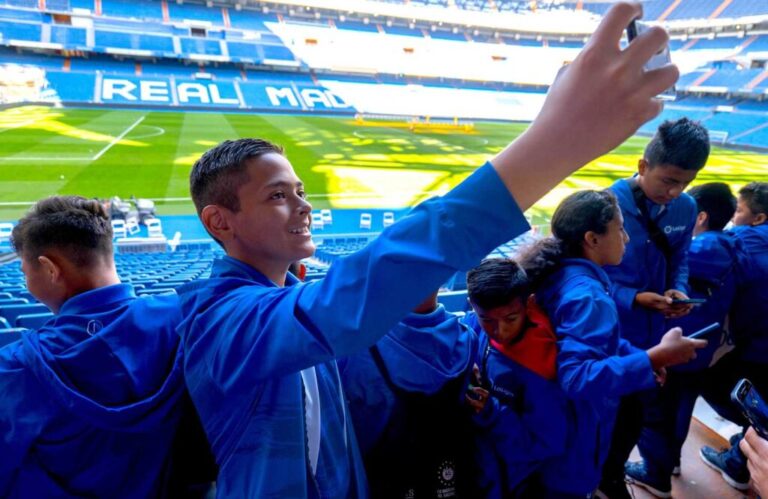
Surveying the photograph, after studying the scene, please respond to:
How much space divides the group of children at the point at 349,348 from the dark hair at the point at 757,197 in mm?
1109

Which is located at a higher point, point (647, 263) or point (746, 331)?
point (647, 263)

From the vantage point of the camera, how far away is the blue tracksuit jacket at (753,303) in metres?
2.55

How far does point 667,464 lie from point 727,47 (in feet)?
113

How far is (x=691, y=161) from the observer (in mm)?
2238

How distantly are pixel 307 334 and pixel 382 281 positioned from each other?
148 mm

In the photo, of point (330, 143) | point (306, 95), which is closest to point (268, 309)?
point (330, 143)

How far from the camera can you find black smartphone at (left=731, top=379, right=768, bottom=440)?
4.54ft

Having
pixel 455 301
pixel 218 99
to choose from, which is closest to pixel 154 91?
pixel 218 99

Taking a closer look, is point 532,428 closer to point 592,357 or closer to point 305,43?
point 592,357

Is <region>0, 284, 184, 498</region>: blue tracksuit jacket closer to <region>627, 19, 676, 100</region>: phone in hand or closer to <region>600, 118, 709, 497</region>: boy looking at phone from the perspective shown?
<region>627, 19, 676, 100</region>: phone in hand

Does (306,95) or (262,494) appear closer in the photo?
(262,494)

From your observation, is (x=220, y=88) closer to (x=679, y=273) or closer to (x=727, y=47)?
(x=679, y=273)

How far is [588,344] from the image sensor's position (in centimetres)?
154

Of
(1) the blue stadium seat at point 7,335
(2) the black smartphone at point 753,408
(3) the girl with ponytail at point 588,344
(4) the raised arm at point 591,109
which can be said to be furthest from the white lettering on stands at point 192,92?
(4) the raised arm at point 591,109
